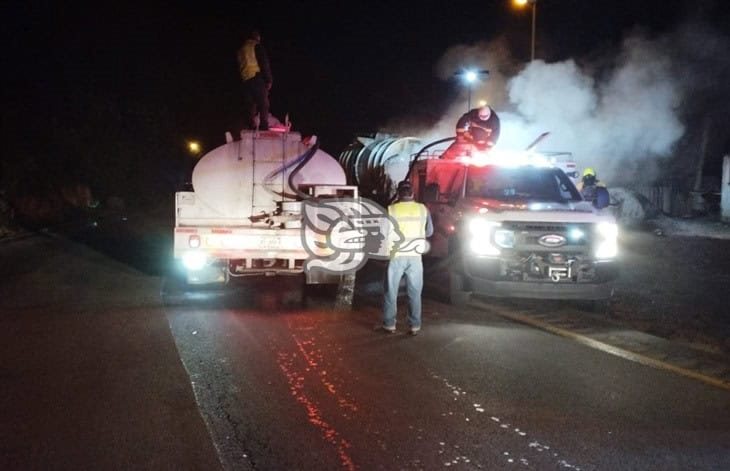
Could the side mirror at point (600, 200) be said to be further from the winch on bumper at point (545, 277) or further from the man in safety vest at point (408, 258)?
the man in safety vest at point (408, 258)

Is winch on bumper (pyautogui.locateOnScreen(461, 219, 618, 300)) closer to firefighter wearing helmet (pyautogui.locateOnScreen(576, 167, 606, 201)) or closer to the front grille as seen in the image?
the front grille

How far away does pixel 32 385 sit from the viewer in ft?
23.0

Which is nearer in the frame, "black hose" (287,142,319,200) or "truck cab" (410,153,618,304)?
"truck cab" (410,153,618,304)

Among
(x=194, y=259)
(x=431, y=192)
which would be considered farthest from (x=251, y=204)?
(x=431, y=192)

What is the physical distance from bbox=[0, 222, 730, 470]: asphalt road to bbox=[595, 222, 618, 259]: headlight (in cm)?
168

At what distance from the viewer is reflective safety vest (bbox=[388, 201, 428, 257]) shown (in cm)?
930

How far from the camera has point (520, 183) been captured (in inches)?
480

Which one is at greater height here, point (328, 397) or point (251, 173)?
point (251, 173)

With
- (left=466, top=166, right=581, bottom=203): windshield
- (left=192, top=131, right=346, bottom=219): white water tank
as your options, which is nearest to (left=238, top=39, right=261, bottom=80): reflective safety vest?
(left=192, top=131, right=346, bottom=219): white water tank

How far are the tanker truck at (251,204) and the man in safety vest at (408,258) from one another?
201 centimetres

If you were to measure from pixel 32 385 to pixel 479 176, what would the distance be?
Answer: 23.6ft

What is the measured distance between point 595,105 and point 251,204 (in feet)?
45.0

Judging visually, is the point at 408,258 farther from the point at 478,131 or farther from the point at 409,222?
the point at 478,131

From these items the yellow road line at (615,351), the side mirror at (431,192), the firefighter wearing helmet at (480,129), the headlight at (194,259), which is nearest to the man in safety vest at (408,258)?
the yellow road line at (615,351)
